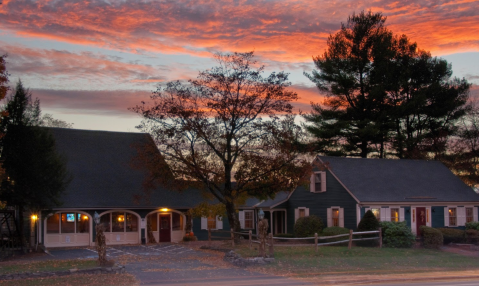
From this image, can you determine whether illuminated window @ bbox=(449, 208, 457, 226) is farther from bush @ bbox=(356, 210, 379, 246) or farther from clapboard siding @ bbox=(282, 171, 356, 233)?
bush @ bbox=(356, 210, 379, 246)

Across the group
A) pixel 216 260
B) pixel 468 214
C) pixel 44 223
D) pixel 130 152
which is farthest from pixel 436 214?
pixel 44 223

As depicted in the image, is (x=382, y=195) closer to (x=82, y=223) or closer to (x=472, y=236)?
(x=472, y=236)

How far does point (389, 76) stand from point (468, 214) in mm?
22454

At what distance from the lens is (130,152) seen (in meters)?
40.7

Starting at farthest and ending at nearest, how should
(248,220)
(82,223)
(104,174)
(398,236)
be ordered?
(248,220)
(104,174)
(82,223)
(398,236)

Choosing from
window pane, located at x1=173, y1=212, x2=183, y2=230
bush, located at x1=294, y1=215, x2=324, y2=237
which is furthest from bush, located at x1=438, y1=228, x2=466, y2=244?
window pane, located at x1=173, y1=212, x2=183, y2=230

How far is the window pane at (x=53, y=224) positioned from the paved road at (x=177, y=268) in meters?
2.17

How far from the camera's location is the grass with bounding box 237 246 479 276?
21.4 metres

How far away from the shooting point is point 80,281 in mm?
18234

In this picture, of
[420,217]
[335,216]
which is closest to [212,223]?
[335,216]

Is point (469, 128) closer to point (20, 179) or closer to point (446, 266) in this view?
point (446, 266)

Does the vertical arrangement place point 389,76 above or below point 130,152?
above

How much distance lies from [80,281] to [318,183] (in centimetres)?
2271

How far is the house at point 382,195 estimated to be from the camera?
1359 inches
